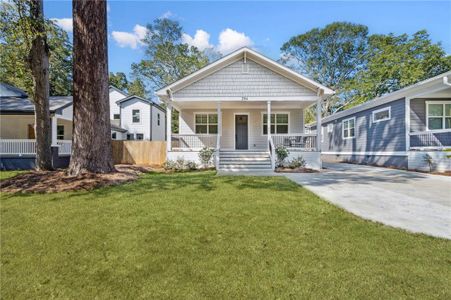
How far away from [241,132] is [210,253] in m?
12.1

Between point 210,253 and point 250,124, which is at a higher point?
point 250,124

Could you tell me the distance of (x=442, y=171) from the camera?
10.6 m

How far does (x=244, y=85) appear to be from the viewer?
12680 millimetres

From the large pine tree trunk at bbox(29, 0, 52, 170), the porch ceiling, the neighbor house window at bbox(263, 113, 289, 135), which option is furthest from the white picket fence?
the neighbor house window at bbox(263, 113, 289, 135)

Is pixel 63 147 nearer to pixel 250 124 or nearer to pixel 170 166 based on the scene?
pixel 170 166

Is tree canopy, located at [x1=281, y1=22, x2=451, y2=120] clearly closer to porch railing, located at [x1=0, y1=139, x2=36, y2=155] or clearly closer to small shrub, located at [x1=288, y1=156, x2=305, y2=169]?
small shrub, located at [x1=288, y1=156, x2=305, y2=169]

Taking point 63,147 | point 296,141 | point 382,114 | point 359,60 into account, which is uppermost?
point 359,60

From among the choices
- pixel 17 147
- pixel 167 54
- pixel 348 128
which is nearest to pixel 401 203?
pixel 348 128

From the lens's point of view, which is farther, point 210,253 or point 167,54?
point 167,54

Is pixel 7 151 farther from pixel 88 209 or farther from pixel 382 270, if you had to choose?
pixel 382 270

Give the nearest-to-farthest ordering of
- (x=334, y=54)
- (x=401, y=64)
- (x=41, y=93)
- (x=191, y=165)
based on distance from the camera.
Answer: (x=41, y=93), (x=191, y=165), (x=401, y=64), (x=334, y=54)

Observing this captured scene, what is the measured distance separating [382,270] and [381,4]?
1402 cm

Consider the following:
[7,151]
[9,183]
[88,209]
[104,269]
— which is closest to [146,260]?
[104,269]

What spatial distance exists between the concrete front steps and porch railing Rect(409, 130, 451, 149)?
706cm
